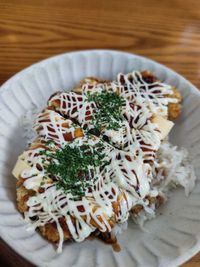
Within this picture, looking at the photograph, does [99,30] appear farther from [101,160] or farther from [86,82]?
[101,160]

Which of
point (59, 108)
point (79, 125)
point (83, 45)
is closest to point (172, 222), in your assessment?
point (79, 125)

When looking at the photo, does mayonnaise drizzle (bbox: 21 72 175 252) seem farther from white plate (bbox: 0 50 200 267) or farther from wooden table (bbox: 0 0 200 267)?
wooden table (bbox: 0 0 200 267)

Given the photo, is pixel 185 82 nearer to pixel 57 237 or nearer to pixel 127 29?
pixel 127 29

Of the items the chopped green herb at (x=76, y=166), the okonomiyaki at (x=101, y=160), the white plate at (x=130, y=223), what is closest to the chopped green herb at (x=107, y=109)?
the okonomiyaki at (x=101, y=160)

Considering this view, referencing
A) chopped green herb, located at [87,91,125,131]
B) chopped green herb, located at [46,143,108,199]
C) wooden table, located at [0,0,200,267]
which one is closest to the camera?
chopped green herb, located at [46,143,108,199]

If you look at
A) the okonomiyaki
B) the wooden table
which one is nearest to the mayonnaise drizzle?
the okonomiyaki

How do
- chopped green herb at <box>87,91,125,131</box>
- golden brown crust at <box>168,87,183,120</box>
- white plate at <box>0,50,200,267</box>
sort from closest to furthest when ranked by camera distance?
white plate at <box>0,50,200,267</box>
chopped green herb at <box>87,91,125,131</box>
golden brown crust at <box>168,87,183,120</box>
